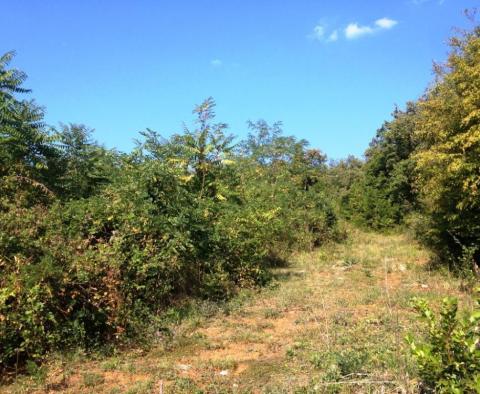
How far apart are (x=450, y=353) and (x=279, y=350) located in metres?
3.27

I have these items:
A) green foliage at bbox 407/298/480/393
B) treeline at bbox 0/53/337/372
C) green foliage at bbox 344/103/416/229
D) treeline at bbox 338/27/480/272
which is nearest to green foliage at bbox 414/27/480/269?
treeline at bbox 338/27/480/272

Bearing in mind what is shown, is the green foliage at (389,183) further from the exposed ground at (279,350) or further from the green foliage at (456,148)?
the exposed ground at (279,350)

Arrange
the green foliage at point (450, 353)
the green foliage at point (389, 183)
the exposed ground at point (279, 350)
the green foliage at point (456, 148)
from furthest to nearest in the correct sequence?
the green foliage at point (389, 183)
the green foliage at point (456, 148)
the exposed ground at point (279, 350)
the green foliage at point (450, 353)

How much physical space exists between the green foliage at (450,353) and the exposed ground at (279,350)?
52 centimetres

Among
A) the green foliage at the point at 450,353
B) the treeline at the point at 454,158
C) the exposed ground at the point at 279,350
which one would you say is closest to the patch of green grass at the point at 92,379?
the exposed ground at the point at 279,350

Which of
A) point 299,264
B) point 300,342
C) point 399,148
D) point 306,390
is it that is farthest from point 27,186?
point 399,148

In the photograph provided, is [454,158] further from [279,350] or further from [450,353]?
[450,353]

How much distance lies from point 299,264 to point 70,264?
8.20m

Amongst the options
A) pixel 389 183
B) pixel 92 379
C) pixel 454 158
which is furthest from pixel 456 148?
pixel 389 183

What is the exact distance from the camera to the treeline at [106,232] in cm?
568

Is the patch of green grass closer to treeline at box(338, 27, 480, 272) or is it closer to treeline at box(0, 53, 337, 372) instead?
treeline at box(0, 53, 337, 372)

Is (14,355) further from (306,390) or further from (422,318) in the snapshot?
(422,318)

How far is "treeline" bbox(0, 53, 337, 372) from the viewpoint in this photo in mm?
5684

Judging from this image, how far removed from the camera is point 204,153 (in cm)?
1102
